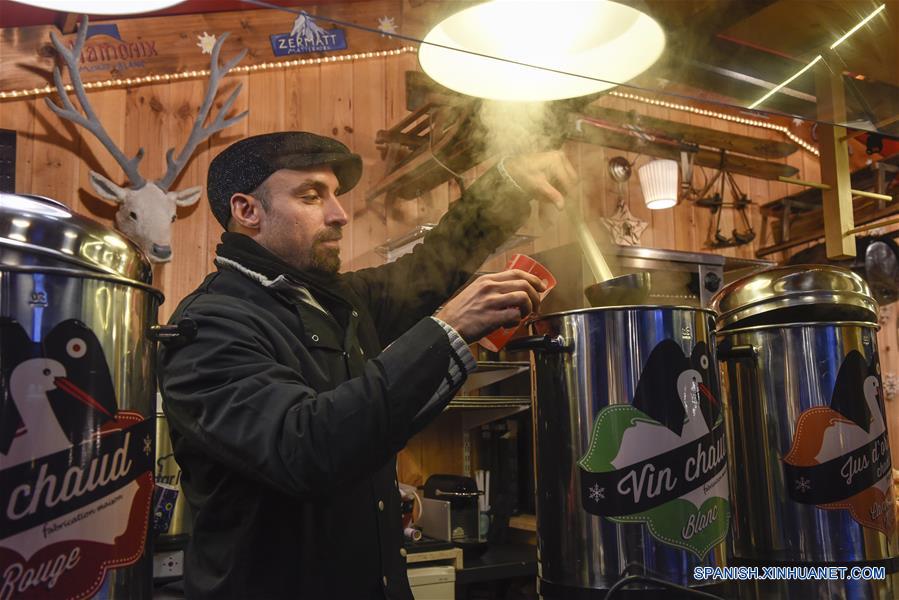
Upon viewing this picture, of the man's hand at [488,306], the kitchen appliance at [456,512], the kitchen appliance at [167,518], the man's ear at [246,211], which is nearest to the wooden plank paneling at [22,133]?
the kitchen appliance at [167,518]

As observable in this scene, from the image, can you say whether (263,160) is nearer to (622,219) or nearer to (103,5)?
(103,5)

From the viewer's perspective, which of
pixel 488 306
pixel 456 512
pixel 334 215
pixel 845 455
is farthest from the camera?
pixel 456 512

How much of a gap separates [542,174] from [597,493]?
0.75 meters

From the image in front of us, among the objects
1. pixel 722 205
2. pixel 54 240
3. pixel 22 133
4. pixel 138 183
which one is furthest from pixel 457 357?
pixel 722 205

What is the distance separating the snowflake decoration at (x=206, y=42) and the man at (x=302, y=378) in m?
1.45

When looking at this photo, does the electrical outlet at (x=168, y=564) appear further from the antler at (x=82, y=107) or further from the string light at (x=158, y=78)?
the string light at (x=158, y=78)

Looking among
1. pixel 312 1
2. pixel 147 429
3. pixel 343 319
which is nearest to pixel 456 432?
pixel 343 319

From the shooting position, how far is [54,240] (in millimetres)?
885

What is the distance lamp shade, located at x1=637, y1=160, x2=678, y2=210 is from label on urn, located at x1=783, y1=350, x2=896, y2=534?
248 cm

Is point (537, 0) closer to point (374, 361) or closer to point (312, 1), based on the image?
point (312, 1)

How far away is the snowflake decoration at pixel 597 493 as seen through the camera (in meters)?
1.04

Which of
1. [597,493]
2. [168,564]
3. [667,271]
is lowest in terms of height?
[168,564]

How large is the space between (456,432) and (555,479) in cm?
180

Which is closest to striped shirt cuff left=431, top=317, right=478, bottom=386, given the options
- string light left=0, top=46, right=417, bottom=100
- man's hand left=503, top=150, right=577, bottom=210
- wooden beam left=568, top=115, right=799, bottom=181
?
man's hand left=503, top=150, right=577, bottom=210
